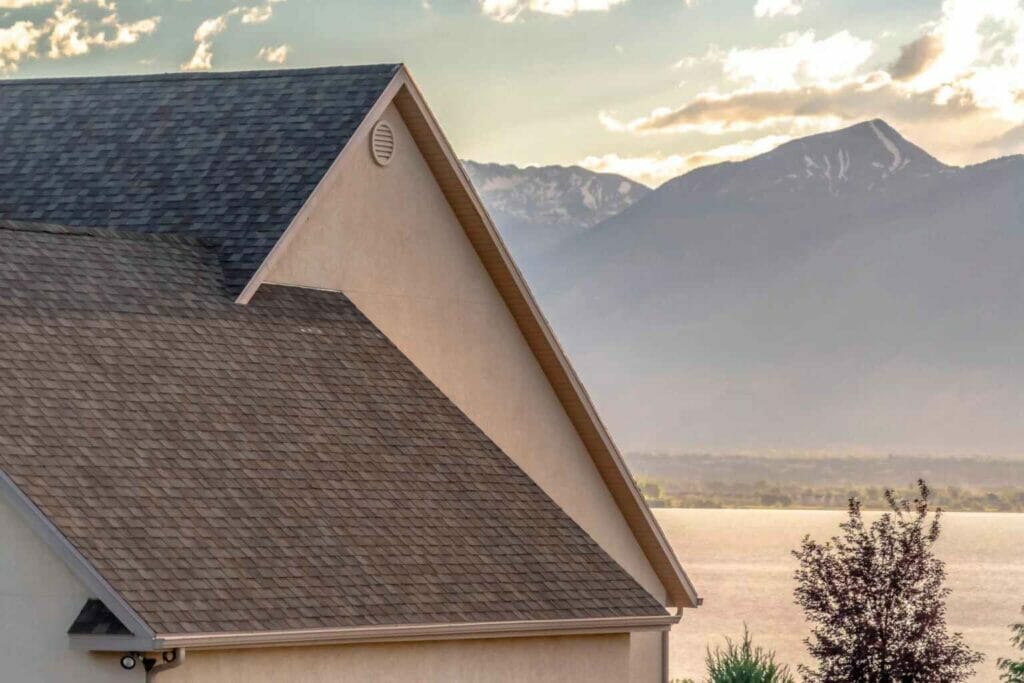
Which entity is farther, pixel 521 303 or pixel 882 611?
pixel 882 611

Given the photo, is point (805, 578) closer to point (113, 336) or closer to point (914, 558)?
point (914, 558)

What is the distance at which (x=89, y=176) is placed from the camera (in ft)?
100

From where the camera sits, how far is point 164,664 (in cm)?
2025

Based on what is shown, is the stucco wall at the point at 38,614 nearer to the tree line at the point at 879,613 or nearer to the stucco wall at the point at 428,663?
the stucco wall at the point at 428,663

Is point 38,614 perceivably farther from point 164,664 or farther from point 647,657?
point 647,657

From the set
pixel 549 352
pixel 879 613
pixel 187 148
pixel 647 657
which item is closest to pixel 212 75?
pixel 187 148

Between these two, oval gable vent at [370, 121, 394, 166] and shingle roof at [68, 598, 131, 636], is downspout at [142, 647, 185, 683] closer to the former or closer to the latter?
shingle roof at [68, 598, 131, 636]

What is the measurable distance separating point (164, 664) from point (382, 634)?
9.14ft

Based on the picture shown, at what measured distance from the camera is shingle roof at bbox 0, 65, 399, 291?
28875mm

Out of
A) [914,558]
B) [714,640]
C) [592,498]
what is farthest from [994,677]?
[592,498]

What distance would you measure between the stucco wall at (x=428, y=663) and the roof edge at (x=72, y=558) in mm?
998

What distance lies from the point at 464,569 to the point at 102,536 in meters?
4.87

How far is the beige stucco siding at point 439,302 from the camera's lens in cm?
2917

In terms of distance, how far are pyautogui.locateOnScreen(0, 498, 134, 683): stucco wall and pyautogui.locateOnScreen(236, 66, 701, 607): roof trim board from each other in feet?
28.1
